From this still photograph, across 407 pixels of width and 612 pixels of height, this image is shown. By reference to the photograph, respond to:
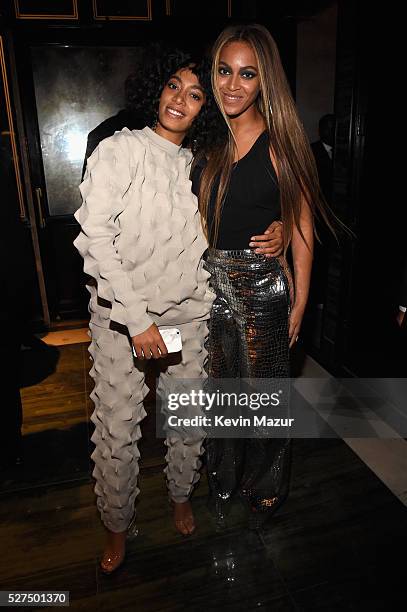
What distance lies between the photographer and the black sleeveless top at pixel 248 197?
1803mm

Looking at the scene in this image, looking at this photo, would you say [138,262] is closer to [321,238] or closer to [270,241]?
[270,241]

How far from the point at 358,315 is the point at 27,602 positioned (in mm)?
2468

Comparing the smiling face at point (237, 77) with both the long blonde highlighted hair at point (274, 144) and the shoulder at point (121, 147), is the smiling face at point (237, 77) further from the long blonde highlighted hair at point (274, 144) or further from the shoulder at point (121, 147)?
the shoulder at point (121, 147)

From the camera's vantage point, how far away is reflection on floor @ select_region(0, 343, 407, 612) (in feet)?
6.14

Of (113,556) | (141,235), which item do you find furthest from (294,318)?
(113,556)

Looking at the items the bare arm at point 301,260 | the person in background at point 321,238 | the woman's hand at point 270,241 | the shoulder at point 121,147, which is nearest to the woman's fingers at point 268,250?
the woman's hand at point 270,241

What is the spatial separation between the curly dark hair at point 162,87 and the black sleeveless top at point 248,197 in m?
0.12

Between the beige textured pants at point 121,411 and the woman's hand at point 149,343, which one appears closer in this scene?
the woman's hand at point 149,343

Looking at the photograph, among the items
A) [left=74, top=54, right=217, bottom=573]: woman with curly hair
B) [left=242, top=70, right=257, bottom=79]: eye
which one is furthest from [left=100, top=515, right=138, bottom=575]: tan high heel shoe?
[left=242, top=70, right=257, bottom=79]: eye

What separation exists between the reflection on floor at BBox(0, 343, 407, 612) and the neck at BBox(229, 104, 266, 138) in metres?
1.66

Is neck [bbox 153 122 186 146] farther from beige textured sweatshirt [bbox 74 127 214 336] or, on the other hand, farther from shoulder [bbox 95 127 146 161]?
shoulder [bbox 95 127 146 161]

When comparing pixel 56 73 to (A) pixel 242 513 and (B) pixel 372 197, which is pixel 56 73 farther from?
(A) pixel 242 513

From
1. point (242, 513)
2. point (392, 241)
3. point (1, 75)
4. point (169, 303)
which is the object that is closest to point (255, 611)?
point (242, 513)

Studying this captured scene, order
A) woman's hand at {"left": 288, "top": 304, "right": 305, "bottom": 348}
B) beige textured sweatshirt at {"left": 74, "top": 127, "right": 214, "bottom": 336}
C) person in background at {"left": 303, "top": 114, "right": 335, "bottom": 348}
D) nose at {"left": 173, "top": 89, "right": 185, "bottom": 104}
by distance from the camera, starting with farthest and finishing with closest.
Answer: person in background at {"left": 303, "top": 114, "right": 335, "bottom": 348}
woman's hand at {"left": 288, "top": 304, "right": 305, "bottom": 348}
nose at {"left": 173, "top": 89, "right": 185, "bottom": 104}
beige textured sweatshirt at {"left": 74, "top": 127, "right": 214, "bottom": 336}
